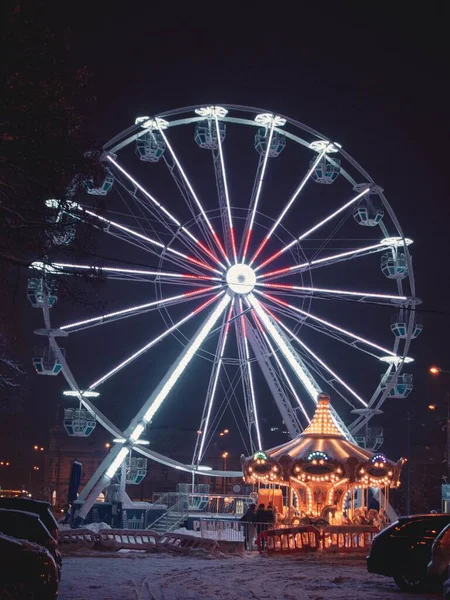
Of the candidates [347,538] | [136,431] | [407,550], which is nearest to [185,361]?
[136,431]

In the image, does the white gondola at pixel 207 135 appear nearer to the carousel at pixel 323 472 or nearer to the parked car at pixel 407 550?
the carousel at pixel 323 472

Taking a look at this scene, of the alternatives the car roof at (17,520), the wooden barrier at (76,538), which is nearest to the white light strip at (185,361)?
the wooden barrier at (76,538)

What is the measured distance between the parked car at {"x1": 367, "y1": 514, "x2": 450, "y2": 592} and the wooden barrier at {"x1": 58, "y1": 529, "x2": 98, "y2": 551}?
9.09 m

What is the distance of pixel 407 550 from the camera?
1427 cm

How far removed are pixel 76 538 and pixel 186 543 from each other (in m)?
2.72

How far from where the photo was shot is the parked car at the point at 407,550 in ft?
46.0

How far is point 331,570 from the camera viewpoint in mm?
17250

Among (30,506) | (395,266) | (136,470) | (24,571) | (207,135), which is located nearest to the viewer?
(24,571)

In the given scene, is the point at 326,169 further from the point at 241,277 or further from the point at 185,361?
the point at 185,361

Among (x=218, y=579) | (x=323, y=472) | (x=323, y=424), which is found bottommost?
(x=218, y=579)

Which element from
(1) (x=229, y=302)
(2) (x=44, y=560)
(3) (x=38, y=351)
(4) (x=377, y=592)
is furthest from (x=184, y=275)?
(2) (x=44, y=560)

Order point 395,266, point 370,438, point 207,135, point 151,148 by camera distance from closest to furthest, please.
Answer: point 151,148 → point 207,135 → point 395,266 → point 370,438

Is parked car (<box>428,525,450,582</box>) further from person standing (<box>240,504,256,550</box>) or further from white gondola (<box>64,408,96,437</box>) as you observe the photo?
white gondola (<box>64,408,96,437</box>)

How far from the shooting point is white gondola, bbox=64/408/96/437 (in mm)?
30141
